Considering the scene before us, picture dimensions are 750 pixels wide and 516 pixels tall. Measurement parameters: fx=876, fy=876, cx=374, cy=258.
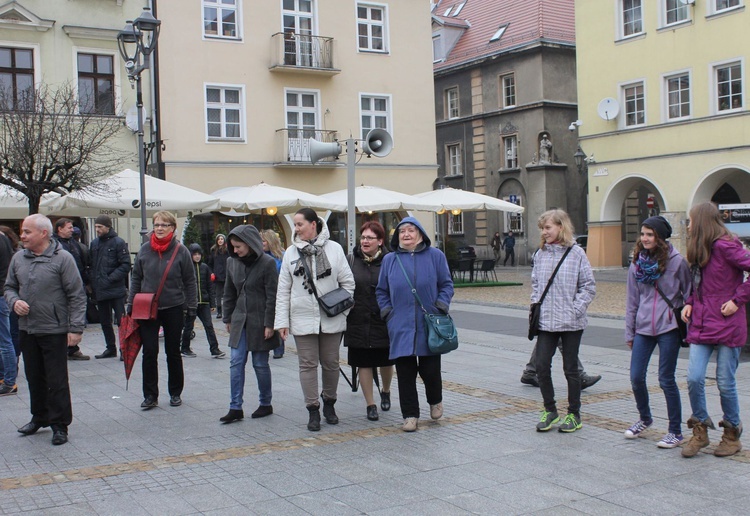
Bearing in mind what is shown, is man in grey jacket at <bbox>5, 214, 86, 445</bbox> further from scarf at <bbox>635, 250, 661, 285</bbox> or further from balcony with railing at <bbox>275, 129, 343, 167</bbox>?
balcony with railing at <bbox>275, 129, 343, 167</bbox>

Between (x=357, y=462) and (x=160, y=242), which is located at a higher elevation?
(x=160, y=242)

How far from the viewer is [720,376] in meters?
6.37

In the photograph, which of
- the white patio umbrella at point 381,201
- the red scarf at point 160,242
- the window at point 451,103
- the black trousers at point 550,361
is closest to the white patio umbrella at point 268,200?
the white patio umbrella at point 381,201

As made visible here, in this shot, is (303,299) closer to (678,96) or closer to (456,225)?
(678,96)

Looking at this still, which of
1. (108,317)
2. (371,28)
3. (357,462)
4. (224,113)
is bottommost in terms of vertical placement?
(357,462)

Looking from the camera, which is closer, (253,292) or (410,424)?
(410,424)

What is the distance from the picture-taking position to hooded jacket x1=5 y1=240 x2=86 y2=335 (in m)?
7.13

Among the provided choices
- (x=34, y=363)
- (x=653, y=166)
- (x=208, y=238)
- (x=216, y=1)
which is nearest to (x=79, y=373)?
(x=34, y=363)

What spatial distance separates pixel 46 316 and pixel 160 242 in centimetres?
165

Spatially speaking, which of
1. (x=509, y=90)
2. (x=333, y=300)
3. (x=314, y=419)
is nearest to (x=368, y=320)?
(x=333, y=300)

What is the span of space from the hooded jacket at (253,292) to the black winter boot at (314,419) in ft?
2.28

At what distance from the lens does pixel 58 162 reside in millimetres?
16047

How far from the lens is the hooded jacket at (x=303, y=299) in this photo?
7.45 metres

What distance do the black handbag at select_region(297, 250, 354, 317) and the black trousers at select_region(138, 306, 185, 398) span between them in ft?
5.68
